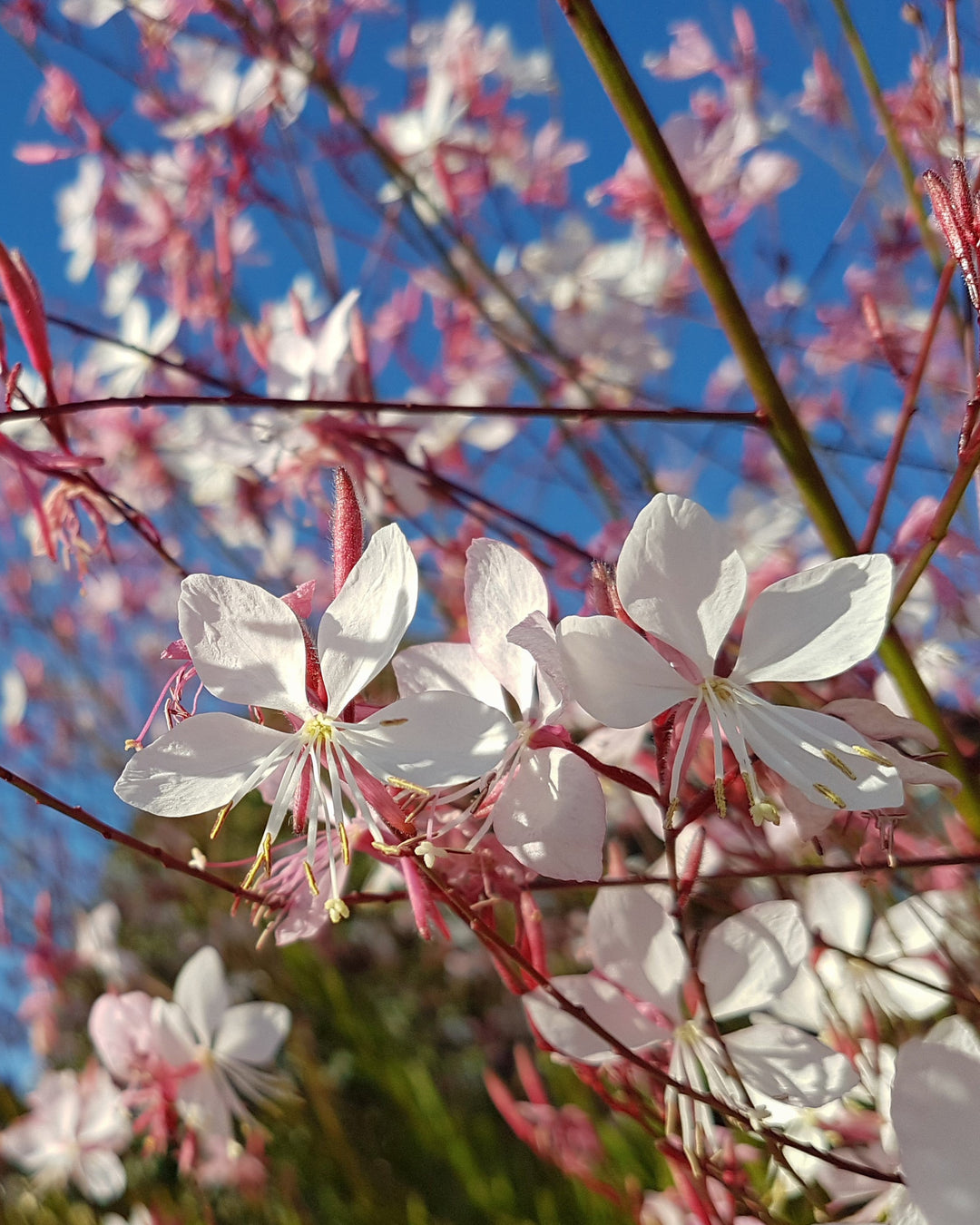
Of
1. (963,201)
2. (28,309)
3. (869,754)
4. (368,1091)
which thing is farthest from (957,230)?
(368,1091)

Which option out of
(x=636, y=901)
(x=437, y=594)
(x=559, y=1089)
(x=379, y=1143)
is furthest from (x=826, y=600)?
(x=379, y=1143)

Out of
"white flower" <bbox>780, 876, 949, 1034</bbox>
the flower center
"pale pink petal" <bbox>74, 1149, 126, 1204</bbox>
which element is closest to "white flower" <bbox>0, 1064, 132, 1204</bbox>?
"pale pink petal" <bbox>74, 1149, 126, 1204</bbox>

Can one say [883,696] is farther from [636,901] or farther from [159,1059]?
[159,1059]

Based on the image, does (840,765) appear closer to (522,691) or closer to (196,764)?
(522,691)

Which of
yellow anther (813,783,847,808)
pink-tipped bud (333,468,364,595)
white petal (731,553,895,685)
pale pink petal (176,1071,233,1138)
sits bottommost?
pale pink petal (176,1071,233,1138)

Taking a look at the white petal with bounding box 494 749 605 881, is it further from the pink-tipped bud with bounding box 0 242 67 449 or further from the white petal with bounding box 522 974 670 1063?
the pink-tipped bud with bounding box 0 242 67 449

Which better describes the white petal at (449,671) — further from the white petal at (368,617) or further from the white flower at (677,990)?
the white flower at (677,990)

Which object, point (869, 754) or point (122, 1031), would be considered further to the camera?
point (122, 1031)
